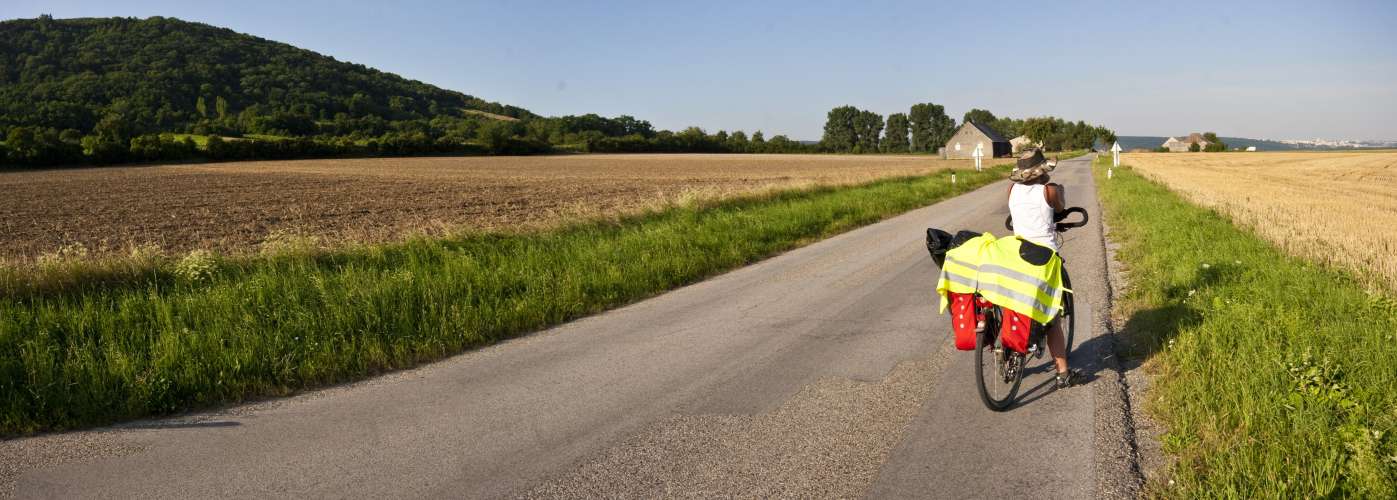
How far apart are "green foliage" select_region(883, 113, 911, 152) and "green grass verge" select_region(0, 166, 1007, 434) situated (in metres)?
139

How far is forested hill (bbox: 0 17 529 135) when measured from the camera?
8794 centimetres

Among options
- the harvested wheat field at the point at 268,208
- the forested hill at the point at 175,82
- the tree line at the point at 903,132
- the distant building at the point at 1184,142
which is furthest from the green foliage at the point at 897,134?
the harvested wheat field at the point at 268,208

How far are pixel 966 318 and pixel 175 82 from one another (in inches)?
4926

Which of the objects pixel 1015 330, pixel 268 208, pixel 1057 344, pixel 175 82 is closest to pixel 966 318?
Answer: pixel 1015 330

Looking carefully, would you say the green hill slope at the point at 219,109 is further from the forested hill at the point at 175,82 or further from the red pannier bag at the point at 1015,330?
the red pannier bag at the point at 1015,330

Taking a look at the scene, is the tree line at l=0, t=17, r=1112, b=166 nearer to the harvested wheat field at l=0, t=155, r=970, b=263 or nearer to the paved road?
the harvested wheat field at l=0, t=155, r=970, b=263

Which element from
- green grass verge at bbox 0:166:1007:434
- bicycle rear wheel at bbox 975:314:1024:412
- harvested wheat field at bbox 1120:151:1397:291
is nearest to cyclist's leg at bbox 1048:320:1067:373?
bicycle rear wheel at bbox 975:314:1024:412

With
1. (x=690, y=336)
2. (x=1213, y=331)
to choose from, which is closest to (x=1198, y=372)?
(x=1213, y=331)

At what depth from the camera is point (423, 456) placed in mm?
4070

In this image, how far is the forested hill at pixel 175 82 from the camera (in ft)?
289

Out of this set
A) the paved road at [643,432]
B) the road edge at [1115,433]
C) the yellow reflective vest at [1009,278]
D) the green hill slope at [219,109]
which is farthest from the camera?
the green hill slope at [219,109]

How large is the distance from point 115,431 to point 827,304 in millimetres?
5892

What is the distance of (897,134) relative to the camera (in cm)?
14538

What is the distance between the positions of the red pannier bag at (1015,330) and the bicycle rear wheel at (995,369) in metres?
0.09
